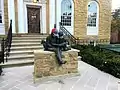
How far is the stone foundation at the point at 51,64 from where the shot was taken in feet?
14.2

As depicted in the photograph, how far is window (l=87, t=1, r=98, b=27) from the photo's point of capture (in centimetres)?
1159

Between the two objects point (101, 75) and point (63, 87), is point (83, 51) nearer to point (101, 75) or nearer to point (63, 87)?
point (101, 75)

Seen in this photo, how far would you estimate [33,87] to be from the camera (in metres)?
4.02

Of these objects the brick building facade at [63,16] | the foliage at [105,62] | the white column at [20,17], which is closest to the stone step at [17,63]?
the foliage at [105,62]

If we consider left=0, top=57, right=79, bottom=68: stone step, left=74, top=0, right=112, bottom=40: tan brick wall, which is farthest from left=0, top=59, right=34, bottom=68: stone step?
left=74, top=0, right=112, bottom=40: tan brick wall

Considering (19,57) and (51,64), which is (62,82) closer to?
(51,64)

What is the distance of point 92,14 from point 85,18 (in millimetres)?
821

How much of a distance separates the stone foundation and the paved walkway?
26cm

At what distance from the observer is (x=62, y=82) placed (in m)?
4.41

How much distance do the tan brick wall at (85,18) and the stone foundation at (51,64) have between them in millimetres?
6597

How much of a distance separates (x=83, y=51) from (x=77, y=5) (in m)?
4.62

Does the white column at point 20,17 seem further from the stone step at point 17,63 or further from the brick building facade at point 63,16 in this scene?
the stone step at point 17,63

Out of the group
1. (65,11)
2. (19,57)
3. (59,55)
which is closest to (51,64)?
(59,55)

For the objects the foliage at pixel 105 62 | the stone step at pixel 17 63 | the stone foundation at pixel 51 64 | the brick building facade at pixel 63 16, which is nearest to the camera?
the stone foundation at pixel 51 64
